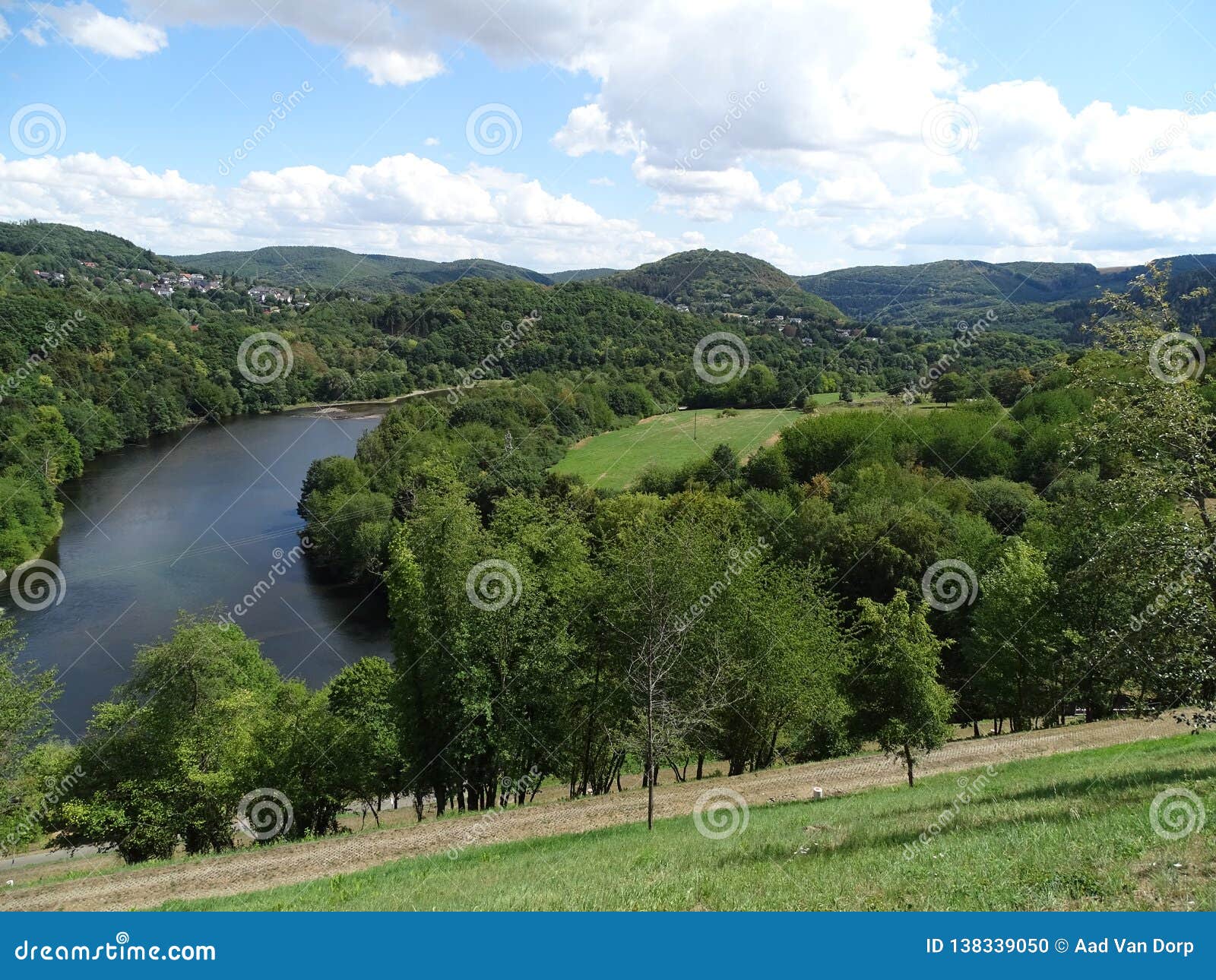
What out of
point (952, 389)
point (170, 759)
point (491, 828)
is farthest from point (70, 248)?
point (491, 828)

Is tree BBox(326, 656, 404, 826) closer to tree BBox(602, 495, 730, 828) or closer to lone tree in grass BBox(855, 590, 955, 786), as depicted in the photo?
tree BBox(602, 495, 730, 828)

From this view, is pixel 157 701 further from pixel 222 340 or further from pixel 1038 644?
pixel 222 340

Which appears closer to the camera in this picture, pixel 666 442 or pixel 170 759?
pixel 170 759

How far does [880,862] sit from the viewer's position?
9281 mm

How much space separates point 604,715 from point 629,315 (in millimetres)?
137134

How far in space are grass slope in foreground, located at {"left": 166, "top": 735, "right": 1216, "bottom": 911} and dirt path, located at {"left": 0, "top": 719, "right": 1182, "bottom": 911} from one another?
3.98 ft

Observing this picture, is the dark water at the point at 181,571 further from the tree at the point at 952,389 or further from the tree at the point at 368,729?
the tree at the point at 952,389

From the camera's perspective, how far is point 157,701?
80.7 feet

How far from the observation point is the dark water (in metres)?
44.2

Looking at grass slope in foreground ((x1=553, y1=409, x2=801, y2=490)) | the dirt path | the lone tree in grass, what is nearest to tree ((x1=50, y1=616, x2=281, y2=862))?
the dirt path

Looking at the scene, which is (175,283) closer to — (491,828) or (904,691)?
(491,828)

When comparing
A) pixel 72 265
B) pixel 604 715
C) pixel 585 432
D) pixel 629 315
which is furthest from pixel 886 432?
pixel 72 265

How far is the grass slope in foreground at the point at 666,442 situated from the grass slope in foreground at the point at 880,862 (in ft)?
183

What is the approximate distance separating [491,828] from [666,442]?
6942 cm
